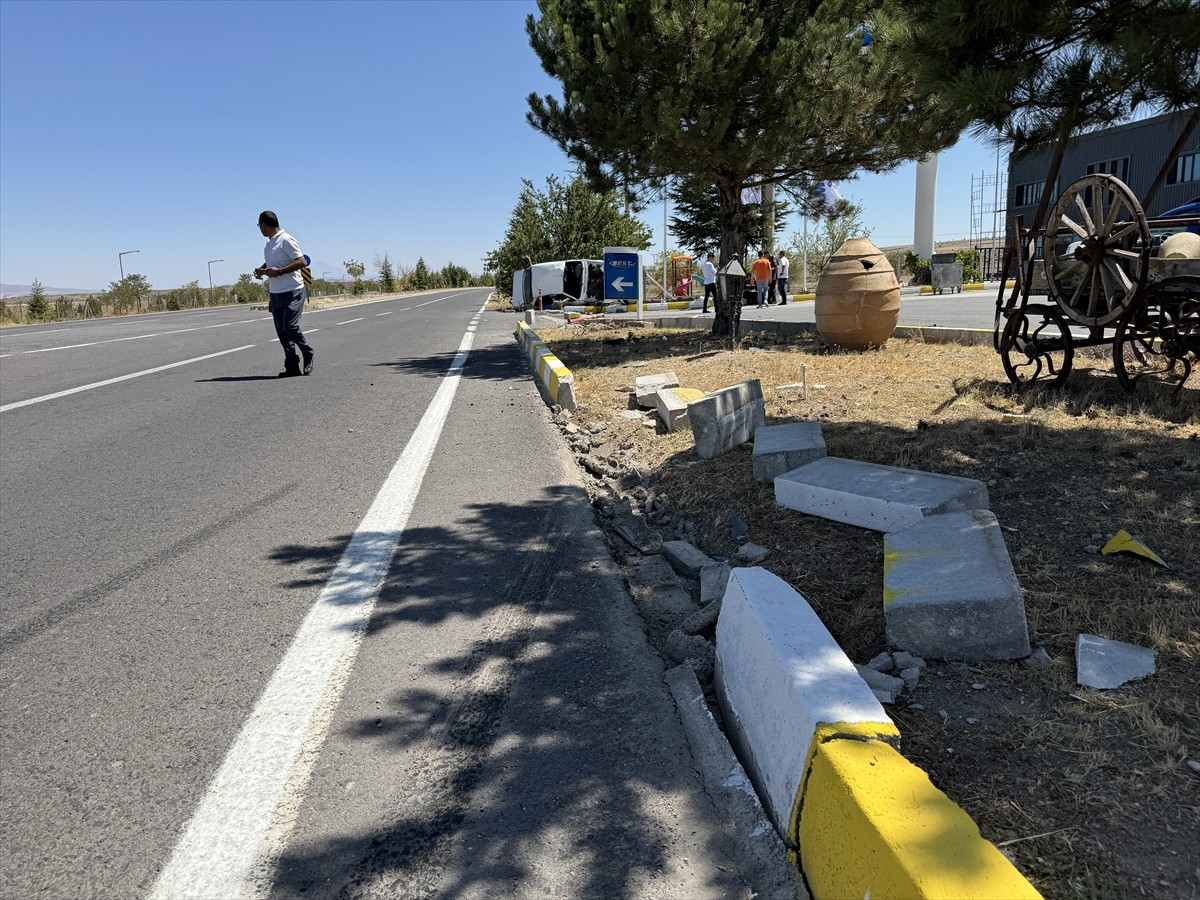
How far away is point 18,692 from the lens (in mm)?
2707

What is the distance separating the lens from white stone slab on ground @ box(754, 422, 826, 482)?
15.3ft

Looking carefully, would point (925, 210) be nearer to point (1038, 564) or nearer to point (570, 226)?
point (570, 226)

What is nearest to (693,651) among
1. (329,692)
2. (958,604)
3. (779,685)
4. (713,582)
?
(713,582)

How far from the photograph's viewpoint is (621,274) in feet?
63.4

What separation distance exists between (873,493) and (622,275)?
1601 centimetres

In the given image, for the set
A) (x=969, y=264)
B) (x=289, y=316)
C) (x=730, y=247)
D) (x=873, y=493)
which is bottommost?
(x=873, y=493)

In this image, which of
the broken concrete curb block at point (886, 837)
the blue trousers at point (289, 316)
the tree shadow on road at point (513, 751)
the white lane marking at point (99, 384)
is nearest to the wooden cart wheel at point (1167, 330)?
the tree shadow on road at point (513, 751)

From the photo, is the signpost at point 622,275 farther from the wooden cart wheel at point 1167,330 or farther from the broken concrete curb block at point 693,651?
the broken concrete curb block at point 693,651

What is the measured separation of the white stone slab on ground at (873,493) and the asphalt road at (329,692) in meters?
1.12

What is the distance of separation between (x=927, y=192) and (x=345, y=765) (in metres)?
35.6

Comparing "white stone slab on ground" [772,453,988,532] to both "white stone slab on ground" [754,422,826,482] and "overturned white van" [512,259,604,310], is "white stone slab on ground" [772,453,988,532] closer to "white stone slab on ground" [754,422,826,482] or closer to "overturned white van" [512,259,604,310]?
"white stone slab on ground" [754,422,826,482]

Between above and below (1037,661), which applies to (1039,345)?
above

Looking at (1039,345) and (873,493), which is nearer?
(873,493)

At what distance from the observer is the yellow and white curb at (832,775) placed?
1.58 metres
